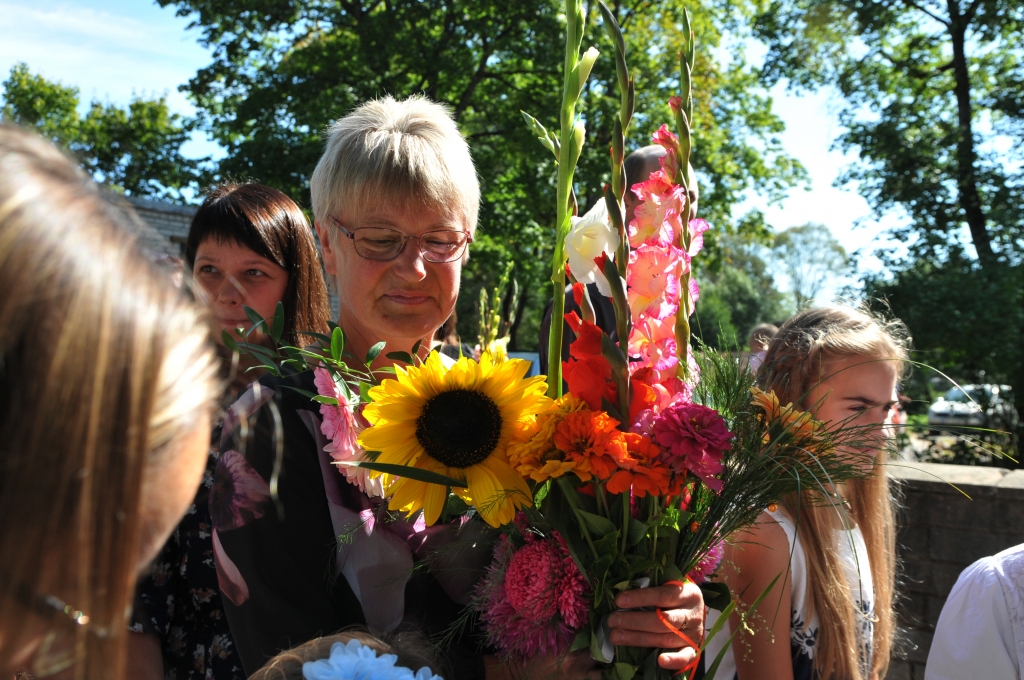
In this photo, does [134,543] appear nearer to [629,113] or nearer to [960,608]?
[629,113]

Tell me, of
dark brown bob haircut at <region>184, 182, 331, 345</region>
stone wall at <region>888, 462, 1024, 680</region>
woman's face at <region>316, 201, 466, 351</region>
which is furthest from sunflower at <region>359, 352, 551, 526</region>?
stone wall at <region>888, 462, 1024, 680</region>

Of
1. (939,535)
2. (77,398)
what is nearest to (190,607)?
(77,398)

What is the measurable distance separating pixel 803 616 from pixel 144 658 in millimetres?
1629

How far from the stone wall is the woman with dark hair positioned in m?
3.06

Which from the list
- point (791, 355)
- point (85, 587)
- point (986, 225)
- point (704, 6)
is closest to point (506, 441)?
point (85, 587)

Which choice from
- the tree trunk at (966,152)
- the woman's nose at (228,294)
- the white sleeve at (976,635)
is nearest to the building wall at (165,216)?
the woman's nose at (228,294)

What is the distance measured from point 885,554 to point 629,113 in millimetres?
2053

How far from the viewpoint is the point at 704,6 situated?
1747 cm

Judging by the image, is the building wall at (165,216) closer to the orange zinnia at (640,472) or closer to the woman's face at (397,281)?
the woman's face at (397,281)

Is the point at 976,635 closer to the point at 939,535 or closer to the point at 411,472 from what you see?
the point at 411,472

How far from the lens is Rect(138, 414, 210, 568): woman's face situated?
740mm

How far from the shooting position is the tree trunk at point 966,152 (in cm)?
980

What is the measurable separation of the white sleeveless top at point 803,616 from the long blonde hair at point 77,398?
165cm

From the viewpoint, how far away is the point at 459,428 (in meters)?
1.12
